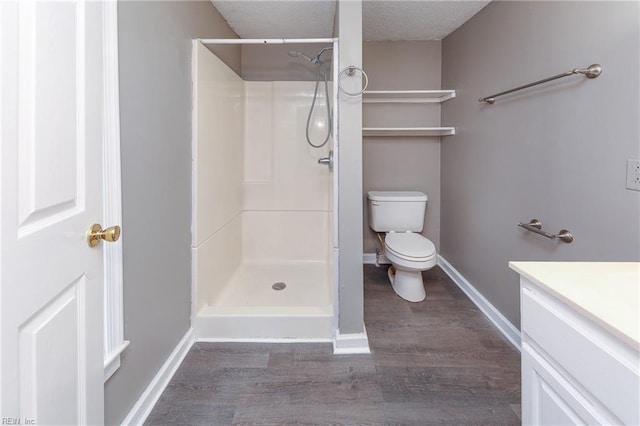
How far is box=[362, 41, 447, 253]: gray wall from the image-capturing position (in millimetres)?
3045

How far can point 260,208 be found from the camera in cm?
308

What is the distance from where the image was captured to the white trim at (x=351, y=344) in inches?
72.9

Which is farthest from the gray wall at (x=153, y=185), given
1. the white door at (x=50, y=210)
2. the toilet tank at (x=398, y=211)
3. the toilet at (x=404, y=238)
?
the toilet tank at (x=398, y=211)

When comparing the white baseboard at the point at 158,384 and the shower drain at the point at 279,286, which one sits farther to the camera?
the shower drain at the point at 279,286

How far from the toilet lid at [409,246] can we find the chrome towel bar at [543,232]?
66 cm

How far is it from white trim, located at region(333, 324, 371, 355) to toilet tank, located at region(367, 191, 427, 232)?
1.17 metres

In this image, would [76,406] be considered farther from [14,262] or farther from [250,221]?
[250,221]

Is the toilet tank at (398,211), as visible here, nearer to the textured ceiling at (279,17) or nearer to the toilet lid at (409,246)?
the toilet lid at (409,246)

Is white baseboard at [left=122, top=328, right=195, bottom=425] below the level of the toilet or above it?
below

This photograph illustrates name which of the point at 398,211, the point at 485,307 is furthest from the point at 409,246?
the point at 485,307

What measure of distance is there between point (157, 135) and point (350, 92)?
0.98 m

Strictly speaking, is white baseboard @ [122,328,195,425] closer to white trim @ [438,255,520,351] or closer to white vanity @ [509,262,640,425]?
white vanity @ [509,262,640,425]

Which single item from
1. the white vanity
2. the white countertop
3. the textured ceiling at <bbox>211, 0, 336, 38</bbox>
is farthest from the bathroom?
the white vanity

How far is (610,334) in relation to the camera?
644 millimetres
